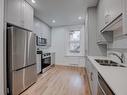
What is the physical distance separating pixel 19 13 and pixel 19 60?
1.17m

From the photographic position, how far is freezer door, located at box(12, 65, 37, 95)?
2.11 metres

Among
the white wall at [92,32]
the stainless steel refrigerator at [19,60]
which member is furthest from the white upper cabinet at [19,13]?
the white wall at [92,32]

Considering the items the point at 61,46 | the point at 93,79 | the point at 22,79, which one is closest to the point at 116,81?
the point at 93,79

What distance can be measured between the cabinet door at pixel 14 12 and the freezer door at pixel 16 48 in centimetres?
23

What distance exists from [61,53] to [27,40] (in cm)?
347

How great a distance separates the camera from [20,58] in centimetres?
228

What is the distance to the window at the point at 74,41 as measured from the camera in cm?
569

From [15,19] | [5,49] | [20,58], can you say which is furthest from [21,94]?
[15,19]

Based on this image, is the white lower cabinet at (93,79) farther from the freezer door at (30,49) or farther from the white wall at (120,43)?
the freezer door at (30,49)

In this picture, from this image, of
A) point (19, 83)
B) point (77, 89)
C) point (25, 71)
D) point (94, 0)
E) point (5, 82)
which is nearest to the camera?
point (5, 82)

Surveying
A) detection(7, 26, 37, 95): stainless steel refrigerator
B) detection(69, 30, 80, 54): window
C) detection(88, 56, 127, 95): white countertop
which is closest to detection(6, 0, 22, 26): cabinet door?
detection(7, 26, 37, 95): stainless steel refrigerator

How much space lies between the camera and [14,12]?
7.34 ft

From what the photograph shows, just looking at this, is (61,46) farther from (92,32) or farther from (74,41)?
(92,32)

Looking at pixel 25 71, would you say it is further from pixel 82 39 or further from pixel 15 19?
pixel 82 39
